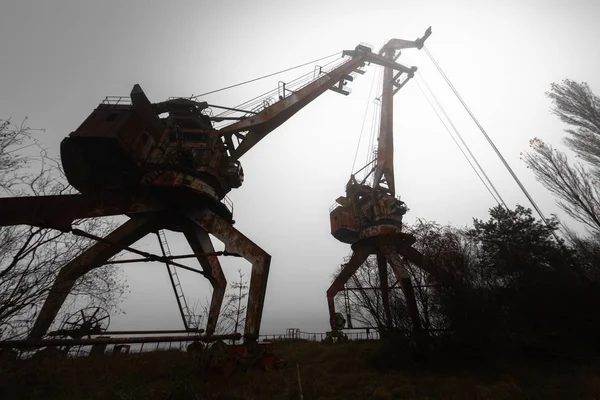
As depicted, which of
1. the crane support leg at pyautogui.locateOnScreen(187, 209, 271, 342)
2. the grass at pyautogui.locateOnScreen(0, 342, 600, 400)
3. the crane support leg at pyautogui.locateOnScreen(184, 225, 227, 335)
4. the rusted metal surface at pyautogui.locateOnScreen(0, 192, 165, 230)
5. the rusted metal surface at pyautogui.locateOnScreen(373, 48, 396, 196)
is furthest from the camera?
the rusted metal surface at pyautogui.locateOnScreen(373, 48, 396, 196)

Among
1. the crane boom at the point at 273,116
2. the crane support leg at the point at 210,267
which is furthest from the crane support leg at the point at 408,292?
the crane boom at the point at 273,116

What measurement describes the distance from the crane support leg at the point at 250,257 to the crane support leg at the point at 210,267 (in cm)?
204

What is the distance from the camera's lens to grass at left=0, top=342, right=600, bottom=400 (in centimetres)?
488

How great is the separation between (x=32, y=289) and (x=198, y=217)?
5.65 metres

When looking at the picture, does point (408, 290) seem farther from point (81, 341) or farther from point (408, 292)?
point (81, 341)

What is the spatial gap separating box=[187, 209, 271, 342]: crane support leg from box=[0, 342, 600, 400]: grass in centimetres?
146

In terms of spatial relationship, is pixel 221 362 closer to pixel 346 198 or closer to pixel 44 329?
pixel 44 329

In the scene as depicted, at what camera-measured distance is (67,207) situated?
845 centimetres

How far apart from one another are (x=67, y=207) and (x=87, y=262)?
2.57 metres

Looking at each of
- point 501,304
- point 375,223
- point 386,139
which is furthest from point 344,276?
point 386,139

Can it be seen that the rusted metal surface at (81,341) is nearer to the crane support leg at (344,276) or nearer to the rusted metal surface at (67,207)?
the rusted metal surface at (67,207)

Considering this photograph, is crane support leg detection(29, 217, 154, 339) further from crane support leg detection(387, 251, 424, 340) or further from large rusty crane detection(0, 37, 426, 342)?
crane support leg detection(387, 251, 424, 340)

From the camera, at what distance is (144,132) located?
10539mm

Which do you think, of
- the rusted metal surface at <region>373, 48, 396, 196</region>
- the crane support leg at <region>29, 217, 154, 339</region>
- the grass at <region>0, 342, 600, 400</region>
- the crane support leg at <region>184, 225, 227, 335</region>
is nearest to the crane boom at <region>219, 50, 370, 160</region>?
the crane support leg at <region>184, 225, 227, 335</region>
